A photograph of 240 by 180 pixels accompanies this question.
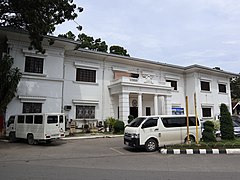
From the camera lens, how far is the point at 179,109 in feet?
86.2

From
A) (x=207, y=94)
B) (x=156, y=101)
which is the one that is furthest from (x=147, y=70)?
(x=207, y=94)

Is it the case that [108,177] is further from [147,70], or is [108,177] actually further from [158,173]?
[147,70]

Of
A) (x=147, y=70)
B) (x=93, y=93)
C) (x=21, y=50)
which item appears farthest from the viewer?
(x=147, y=70)

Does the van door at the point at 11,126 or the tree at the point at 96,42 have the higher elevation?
the tree at the point at 96,42

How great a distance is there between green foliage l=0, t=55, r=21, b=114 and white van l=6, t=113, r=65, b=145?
1.77 meters

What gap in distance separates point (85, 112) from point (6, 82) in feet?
25.7

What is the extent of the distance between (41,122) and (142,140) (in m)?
6.26

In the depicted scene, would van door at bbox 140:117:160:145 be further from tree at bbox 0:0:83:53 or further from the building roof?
the building roof

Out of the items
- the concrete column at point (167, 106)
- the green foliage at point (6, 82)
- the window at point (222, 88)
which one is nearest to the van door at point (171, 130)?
the concrete column at point (167, 106)

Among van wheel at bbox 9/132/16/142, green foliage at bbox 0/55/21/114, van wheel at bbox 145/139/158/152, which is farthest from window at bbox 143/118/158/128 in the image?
green foliage at bbox 0/55/21/114

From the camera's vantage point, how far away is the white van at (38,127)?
12.1 metres

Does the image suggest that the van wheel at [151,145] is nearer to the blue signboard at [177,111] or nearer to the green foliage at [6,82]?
the green foliage at [6,82]

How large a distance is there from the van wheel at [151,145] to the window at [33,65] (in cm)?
1173

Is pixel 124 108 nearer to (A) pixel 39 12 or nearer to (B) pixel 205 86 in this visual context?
(A) pixel 39 12
